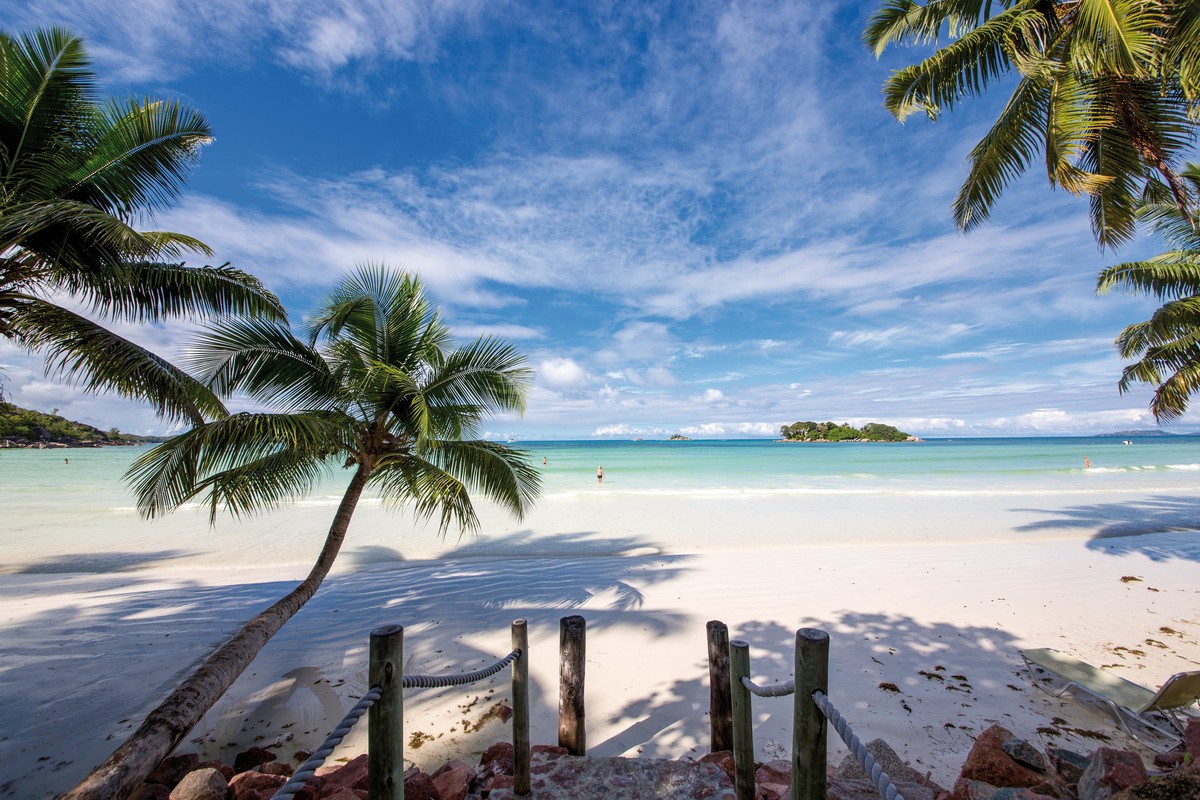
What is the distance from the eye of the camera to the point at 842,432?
115 metres

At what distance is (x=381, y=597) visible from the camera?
8.45 meters

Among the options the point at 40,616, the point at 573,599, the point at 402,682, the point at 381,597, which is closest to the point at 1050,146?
the point at 402,682

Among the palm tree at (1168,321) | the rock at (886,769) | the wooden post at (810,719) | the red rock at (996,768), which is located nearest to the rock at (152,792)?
the wooden post at (810,719)

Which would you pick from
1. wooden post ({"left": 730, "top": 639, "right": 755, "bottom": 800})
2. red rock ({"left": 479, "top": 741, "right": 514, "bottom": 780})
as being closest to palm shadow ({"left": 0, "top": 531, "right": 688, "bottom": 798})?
red rock ({"left": 479, "top": 741, "right": 514, "bottom": 780})

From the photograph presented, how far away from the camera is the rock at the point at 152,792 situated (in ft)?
10.7

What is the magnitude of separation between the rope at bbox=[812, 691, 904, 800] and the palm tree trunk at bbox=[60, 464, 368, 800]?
4.00 metres

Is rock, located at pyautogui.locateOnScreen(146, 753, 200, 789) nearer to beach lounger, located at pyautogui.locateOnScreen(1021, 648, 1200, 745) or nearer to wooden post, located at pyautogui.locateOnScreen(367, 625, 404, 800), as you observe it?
wooden post, located at pyautogui.locateOnScreen(367, 625, 404, 800)

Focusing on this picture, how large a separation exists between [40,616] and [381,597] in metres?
5.22

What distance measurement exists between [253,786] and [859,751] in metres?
4.10

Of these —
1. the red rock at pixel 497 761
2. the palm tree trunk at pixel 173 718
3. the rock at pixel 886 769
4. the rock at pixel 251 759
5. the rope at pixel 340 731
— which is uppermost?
the rope at pixel 340 731

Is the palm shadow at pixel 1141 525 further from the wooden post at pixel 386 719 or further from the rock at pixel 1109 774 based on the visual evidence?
the wooden post at pixel 386 719

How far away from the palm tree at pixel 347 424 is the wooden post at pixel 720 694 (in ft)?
12.0

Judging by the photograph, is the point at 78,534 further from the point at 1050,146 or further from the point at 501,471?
the point at 1050,146

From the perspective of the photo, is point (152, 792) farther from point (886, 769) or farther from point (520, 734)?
point (886, 769)
